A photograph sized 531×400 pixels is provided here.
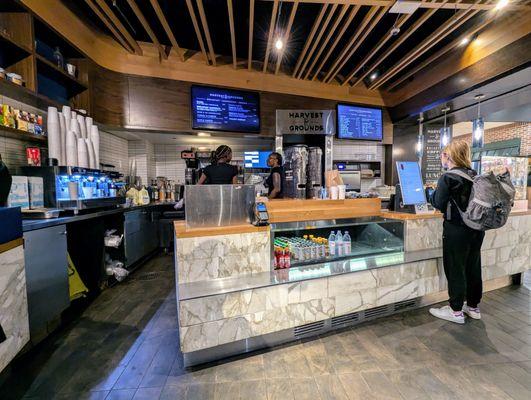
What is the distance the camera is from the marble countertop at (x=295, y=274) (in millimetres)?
1855

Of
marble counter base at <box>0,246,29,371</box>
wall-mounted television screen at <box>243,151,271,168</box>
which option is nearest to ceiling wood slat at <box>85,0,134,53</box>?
wall-mounted television screen at <box>243,151,271,168</box>

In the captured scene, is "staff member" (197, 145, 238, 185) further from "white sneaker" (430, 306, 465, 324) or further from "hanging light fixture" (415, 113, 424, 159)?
"hanging light fixture" (415, 113, 424, 159)

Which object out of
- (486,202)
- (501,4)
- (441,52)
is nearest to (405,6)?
(501,4)

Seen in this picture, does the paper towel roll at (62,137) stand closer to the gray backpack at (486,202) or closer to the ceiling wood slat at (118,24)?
the ceiling wood slat at (118,24)

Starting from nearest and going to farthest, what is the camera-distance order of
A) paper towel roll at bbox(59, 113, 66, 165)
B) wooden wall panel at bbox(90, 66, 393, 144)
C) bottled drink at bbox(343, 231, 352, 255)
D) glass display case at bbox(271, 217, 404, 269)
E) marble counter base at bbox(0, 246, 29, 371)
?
1. marble counter base at bbox(0, 246, 29, 371)
2. glass display case at bbox(271, 217, 404, 269)
3. bottled drink at bbox(343, 231, 352, 255)
4. paper towel roll at bbox(59, 113, 66, 165)
5. wooden wall panel at bbox(90, 66, 393, 144)

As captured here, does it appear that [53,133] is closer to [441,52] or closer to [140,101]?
[140,101]

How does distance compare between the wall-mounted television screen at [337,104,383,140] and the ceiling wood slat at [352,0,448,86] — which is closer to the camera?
the ceiling wood slat at [352,0,448,86]

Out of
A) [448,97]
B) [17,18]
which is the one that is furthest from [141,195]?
[448,97]

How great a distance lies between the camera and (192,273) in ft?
6.31

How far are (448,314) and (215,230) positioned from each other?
245 centimetres

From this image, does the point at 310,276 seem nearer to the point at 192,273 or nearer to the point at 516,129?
the point at 192,273

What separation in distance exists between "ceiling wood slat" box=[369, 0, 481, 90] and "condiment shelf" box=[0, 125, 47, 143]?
487 centimetres

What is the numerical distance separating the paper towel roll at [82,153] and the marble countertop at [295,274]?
209 centimetres

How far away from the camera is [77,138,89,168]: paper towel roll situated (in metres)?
2.91
